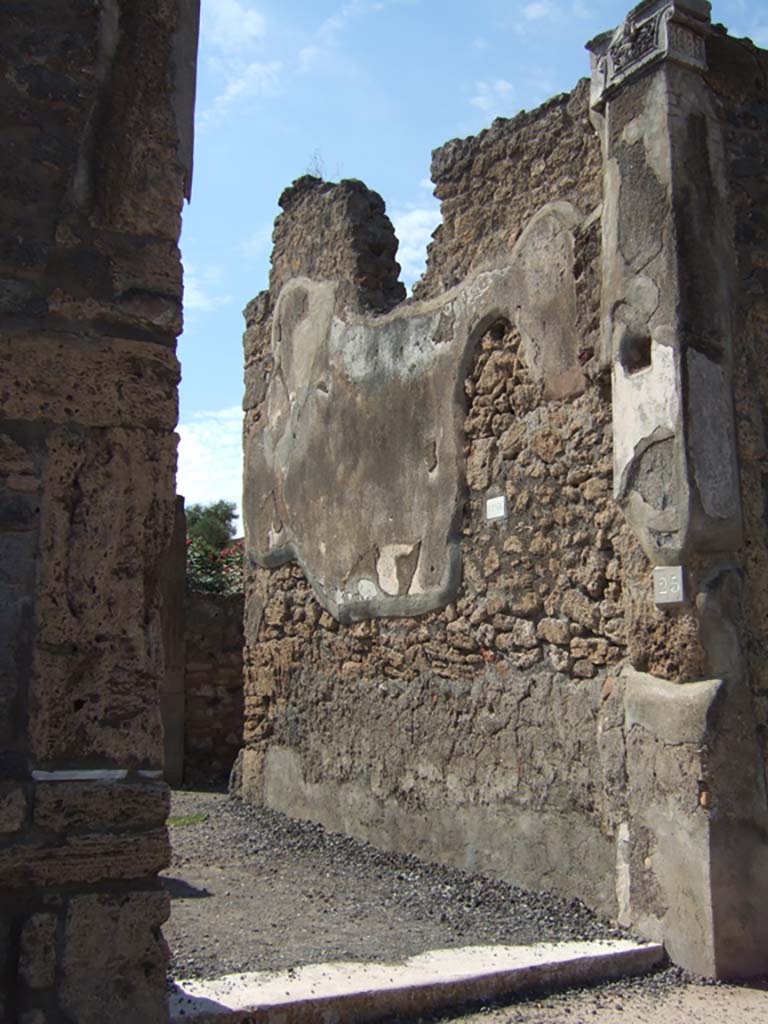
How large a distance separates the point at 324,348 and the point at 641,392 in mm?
2896

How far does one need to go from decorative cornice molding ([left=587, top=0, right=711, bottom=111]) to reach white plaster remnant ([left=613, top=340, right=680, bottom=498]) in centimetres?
118

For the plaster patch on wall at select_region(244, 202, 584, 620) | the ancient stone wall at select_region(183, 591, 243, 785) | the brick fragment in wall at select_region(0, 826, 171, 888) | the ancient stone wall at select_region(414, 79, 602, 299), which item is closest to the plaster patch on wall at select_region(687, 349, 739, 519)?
the plaster patch on wall at select_region(244, 202, 584, 620)

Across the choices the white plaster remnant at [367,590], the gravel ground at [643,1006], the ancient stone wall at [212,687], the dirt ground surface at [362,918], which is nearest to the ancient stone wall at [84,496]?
the dirt ground surface at [362,918]

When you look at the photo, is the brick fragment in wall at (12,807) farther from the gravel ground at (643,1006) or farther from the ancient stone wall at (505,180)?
the ancient stone wall at (505,180)

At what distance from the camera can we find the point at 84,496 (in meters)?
2.71

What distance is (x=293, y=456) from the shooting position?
7.18 meters

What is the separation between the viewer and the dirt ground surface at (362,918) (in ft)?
12.0

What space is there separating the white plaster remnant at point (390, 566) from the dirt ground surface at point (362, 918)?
54.4 inches

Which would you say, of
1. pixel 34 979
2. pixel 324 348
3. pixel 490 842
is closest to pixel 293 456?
pixel 324 348

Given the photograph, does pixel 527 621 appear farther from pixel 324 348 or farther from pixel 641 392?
pixel 324 348

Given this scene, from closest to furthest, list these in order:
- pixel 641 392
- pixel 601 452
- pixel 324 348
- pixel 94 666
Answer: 1. pixel 94 666
2. pixel 641 392
3. pixel 601 452
4. pixel 324 348

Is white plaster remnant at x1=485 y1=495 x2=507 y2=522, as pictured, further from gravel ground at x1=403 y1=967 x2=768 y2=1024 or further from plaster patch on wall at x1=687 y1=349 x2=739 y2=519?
gravel ground at x1=403 y1=967 x2=768 y2=1024

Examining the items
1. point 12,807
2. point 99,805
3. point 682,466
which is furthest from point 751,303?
point 12,807

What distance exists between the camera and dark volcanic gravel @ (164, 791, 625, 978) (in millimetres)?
4008
